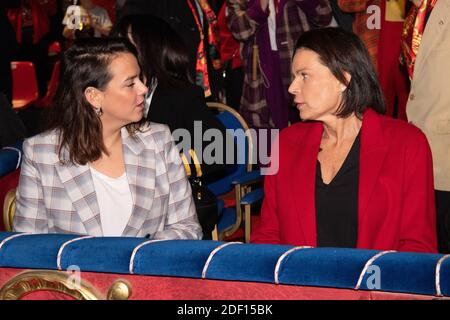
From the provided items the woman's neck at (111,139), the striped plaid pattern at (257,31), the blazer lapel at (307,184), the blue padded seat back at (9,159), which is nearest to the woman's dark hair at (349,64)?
the blazer lapel at (307,184)

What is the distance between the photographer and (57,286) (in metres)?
2.20

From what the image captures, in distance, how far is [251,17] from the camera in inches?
265

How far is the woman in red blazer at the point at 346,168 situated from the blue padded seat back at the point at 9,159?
106cm

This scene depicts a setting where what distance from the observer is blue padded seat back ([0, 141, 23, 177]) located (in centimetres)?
361

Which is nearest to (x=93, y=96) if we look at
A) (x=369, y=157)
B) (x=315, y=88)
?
(x=315, y=88)

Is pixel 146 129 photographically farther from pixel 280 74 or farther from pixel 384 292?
pixel 280 74

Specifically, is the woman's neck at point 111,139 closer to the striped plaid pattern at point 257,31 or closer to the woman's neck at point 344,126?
the woman's neck at point 344,126

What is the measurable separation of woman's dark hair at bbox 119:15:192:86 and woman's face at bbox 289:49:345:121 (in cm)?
170

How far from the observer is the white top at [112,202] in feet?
11.2

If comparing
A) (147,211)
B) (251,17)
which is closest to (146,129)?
(147,211)

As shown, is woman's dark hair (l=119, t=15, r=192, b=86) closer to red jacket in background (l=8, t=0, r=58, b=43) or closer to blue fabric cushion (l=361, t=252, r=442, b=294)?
blue fabric cushion (l=361, t=252, r=442, b=294)

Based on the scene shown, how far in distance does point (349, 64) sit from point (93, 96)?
102 cm

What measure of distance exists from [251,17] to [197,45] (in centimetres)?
78

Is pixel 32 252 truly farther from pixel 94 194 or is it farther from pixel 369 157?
pixel 369 157
